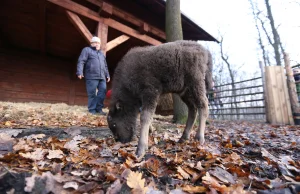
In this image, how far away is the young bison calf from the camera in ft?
8.02

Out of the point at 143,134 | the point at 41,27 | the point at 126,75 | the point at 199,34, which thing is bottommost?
the point at 143,134

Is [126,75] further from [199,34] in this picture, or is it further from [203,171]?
[199,34]

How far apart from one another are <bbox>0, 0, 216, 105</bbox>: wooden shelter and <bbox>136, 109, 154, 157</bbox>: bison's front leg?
4.46m

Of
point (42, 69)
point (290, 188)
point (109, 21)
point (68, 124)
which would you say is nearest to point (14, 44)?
point (42, 69)

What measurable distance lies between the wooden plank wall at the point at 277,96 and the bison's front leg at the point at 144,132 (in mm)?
7014

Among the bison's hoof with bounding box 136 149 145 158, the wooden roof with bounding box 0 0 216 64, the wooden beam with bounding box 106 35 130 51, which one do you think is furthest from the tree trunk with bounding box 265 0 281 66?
the bison's hoof with bounding box 136 149 145 158

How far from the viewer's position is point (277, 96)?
7.49 meters

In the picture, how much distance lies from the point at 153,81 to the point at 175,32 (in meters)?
3.74

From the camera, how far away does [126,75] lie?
2.65 meters

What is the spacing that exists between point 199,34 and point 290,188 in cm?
979

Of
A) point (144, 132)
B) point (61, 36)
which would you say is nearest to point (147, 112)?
point (144, 132)

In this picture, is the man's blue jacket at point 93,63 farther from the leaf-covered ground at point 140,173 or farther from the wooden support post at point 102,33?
the leaf-covered ground at point 140,173

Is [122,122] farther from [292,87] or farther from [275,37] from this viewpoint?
[275,37]

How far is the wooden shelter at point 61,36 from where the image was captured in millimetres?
6574
